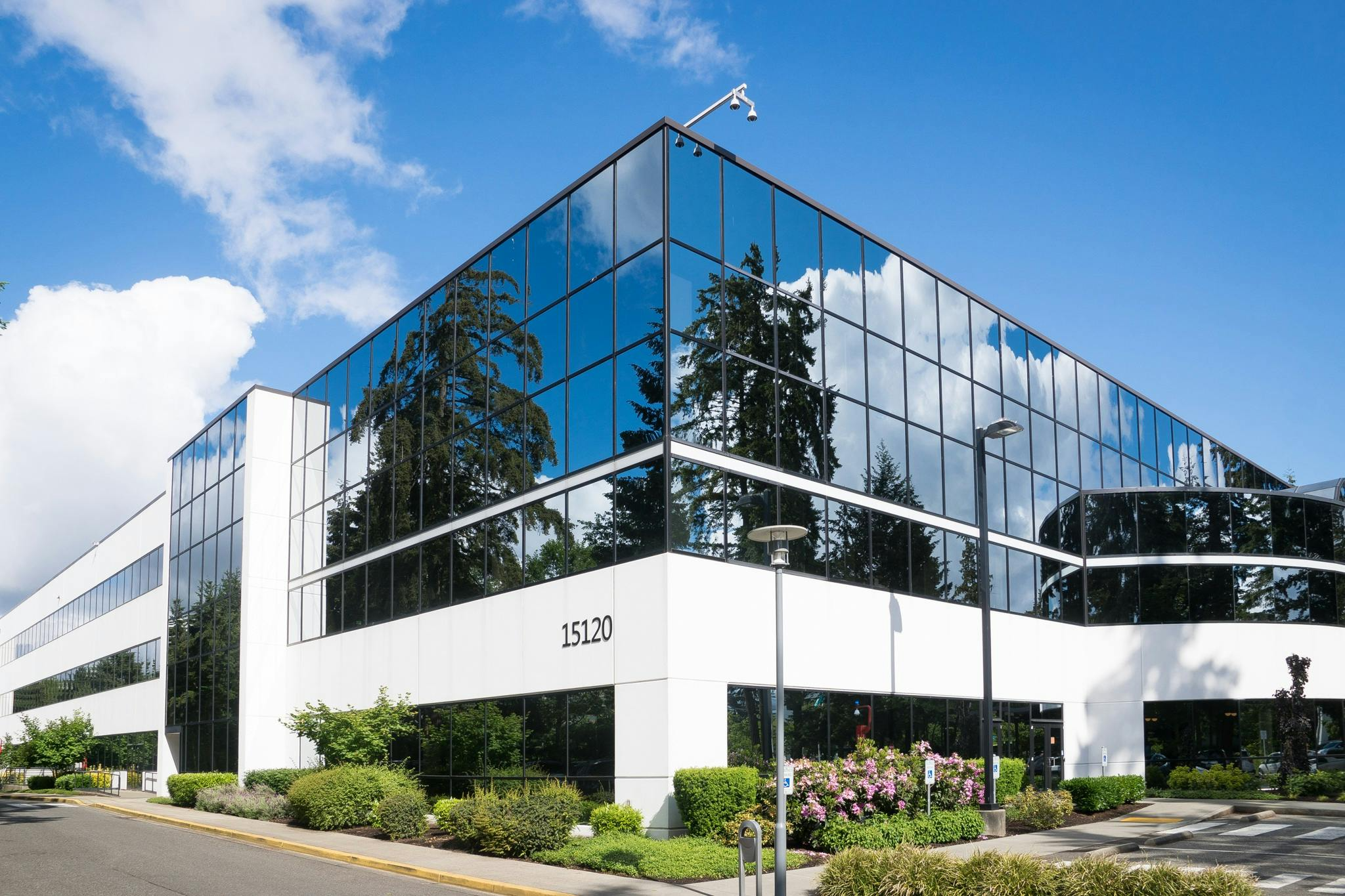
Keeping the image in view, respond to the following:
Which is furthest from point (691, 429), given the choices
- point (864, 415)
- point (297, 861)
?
point (297, 861)

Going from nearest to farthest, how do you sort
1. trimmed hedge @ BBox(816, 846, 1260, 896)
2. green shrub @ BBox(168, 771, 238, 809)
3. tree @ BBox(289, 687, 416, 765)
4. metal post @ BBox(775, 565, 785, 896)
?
trimmed hedge @ BBox(816, 846, 1260, 896) < metal post @ BBox(775, 565, 785, 896) < tree @ BBox(289, 687, 416, 765) < green shrub @ BBox(168, 771, 238, 809)

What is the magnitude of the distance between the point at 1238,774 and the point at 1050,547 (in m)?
7.87

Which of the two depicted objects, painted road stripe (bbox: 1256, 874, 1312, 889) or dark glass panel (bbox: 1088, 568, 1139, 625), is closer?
painted road stripe (bbox: 1256, 874, 1312, 889)

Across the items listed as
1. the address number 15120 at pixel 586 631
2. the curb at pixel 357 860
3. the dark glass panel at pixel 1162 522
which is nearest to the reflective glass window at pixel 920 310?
the dark glass panel at pixel 1162 522

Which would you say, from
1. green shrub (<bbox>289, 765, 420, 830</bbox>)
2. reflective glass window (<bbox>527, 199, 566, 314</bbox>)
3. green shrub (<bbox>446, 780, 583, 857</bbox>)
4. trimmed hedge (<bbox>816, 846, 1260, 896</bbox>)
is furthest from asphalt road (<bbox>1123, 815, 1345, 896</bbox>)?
reflective glass window (<bbox>527, 199, 566, 314</bbox>)

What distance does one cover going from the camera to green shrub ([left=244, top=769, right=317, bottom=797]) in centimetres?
3238

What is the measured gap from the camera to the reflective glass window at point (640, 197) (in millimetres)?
23109

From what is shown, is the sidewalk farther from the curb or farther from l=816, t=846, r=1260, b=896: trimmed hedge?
l=816, t=846, r=1260, b=896: trimmed hedge

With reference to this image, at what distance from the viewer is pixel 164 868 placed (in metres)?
18.8

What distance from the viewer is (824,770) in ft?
66.2

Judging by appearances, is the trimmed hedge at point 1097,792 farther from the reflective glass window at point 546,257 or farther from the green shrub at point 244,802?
the green shrub at point 244,802

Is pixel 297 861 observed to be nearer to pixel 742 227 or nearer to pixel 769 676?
pixel 769 676

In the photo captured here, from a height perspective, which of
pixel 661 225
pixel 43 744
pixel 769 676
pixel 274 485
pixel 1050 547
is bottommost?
pixel 43 744

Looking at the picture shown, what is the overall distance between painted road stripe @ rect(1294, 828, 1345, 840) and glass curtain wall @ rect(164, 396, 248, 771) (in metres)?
29.8
